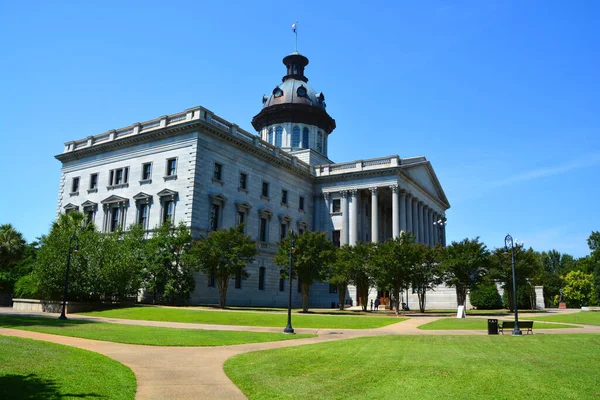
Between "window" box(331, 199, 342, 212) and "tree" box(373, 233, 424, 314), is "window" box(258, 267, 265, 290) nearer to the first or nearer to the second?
"tree" box(373, 233, 424, 314)

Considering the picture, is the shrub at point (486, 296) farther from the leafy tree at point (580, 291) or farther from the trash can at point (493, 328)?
the leafy tree at point (580, 291)

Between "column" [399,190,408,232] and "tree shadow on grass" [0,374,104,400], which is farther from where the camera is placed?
"column" [399,190,408,232]

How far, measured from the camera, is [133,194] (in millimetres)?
52438

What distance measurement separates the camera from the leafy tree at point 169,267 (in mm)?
43438

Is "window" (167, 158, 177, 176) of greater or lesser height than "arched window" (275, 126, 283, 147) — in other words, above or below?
below

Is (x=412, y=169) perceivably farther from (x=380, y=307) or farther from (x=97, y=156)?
(x=97, y=156)

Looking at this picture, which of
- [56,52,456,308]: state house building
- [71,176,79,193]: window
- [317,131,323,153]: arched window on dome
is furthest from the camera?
[317,131,323,153]: arched window on dome

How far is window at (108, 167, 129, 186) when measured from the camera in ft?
177

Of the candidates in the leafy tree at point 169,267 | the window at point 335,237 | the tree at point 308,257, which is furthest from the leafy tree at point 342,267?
the window at point 335,237

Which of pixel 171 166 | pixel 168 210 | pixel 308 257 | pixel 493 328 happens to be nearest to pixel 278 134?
pixel 171 166

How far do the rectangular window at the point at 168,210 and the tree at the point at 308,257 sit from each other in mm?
11913

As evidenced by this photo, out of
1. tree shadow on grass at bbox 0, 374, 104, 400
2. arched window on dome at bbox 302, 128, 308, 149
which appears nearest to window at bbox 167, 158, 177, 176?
arched window on dome at bbox 302, 128, 308, 149

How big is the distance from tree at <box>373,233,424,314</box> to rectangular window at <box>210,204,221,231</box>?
16490 mm

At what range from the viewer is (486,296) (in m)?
54.7
